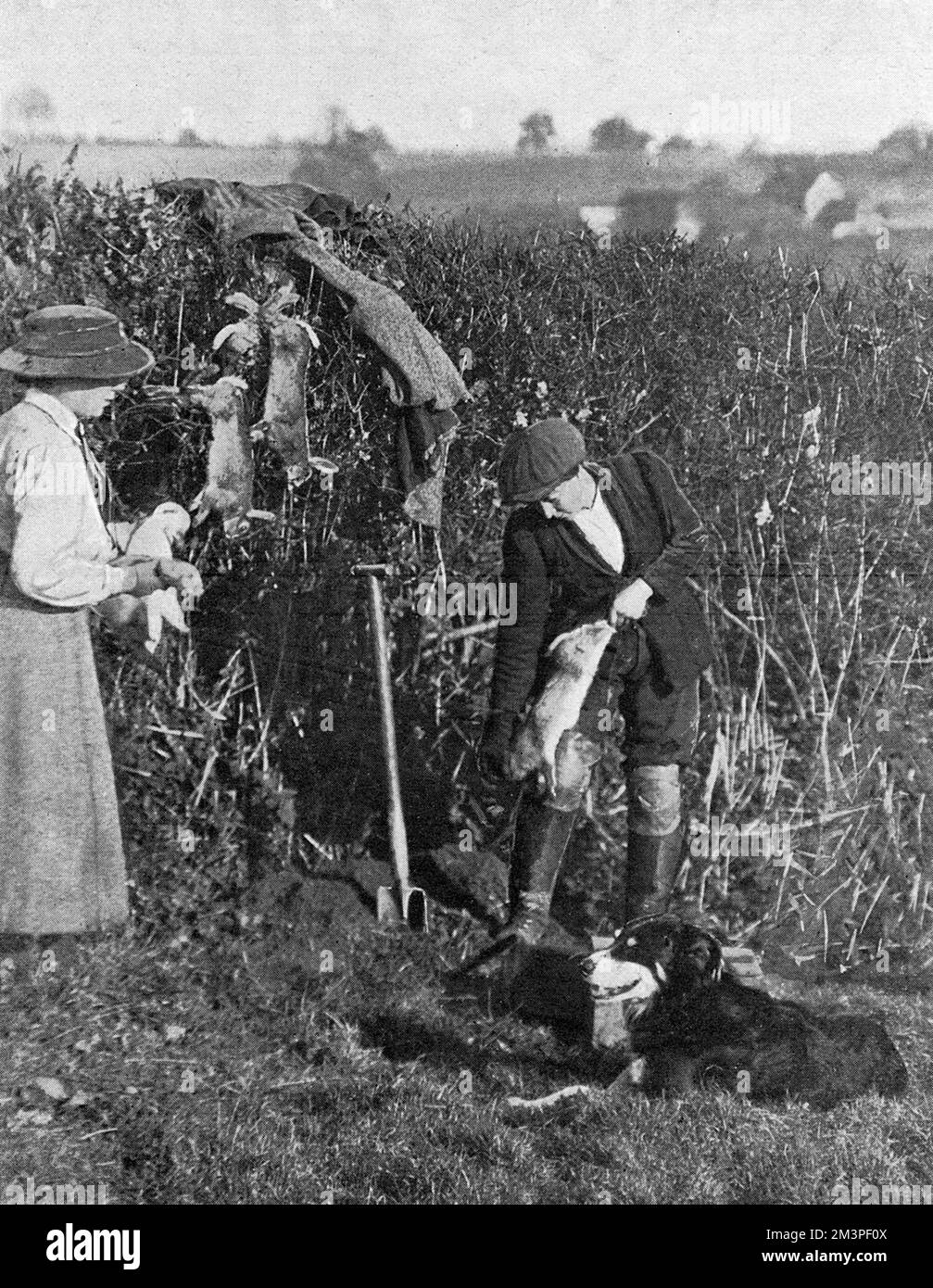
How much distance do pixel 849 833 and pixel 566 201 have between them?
7.25 feet

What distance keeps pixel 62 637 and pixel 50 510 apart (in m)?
0.40

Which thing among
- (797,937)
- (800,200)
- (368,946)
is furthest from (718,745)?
(800,200)

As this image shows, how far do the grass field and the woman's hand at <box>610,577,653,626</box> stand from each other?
108 cm

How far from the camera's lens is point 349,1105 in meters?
4.29

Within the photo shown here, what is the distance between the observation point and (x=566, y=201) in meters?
4.50

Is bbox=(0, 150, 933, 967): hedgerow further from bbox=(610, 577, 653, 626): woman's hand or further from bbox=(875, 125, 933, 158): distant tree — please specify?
bbox=(875, 125, 933, 158): distant tree

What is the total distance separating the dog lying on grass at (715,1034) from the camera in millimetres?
4340

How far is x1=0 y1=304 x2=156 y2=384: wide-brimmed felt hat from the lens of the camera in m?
4.35

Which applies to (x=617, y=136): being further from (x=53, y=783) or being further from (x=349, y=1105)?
(x=349, y=1105)

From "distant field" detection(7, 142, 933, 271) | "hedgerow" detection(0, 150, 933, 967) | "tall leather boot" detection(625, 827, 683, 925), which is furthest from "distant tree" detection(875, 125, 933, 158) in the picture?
"tall leather boot" detection(625, 827, 683, 925)

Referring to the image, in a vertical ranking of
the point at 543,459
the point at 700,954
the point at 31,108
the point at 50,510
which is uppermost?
the point at 31,108

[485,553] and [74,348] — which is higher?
[74,348]

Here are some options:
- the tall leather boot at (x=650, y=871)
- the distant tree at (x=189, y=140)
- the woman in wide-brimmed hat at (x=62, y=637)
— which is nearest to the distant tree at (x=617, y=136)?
the distant tree at (x=189, y=140)

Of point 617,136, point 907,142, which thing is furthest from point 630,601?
point 907,142
